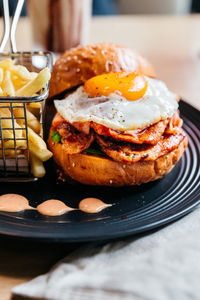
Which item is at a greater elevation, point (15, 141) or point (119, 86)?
point (119, 86)

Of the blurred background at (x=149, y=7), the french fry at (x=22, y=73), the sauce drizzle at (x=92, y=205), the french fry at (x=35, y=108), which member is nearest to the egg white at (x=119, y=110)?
the french fry at (x=35, y=108)

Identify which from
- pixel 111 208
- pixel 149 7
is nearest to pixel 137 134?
pixel 111 208

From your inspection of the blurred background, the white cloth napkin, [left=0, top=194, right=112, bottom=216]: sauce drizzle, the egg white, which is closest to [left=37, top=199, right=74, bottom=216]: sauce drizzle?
[left=0, top=194, right=112, bottom=216]: sauce drizzle

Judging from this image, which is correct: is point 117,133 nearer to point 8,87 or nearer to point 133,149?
point 133,149

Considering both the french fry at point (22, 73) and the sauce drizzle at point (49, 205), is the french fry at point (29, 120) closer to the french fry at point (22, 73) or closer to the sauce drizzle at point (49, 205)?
the french fry at point (22, 73)

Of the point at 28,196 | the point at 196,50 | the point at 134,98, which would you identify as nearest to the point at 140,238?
the point at 28,196

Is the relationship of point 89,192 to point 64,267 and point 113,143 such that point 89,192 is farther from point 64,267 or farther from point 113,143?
point 64,267
